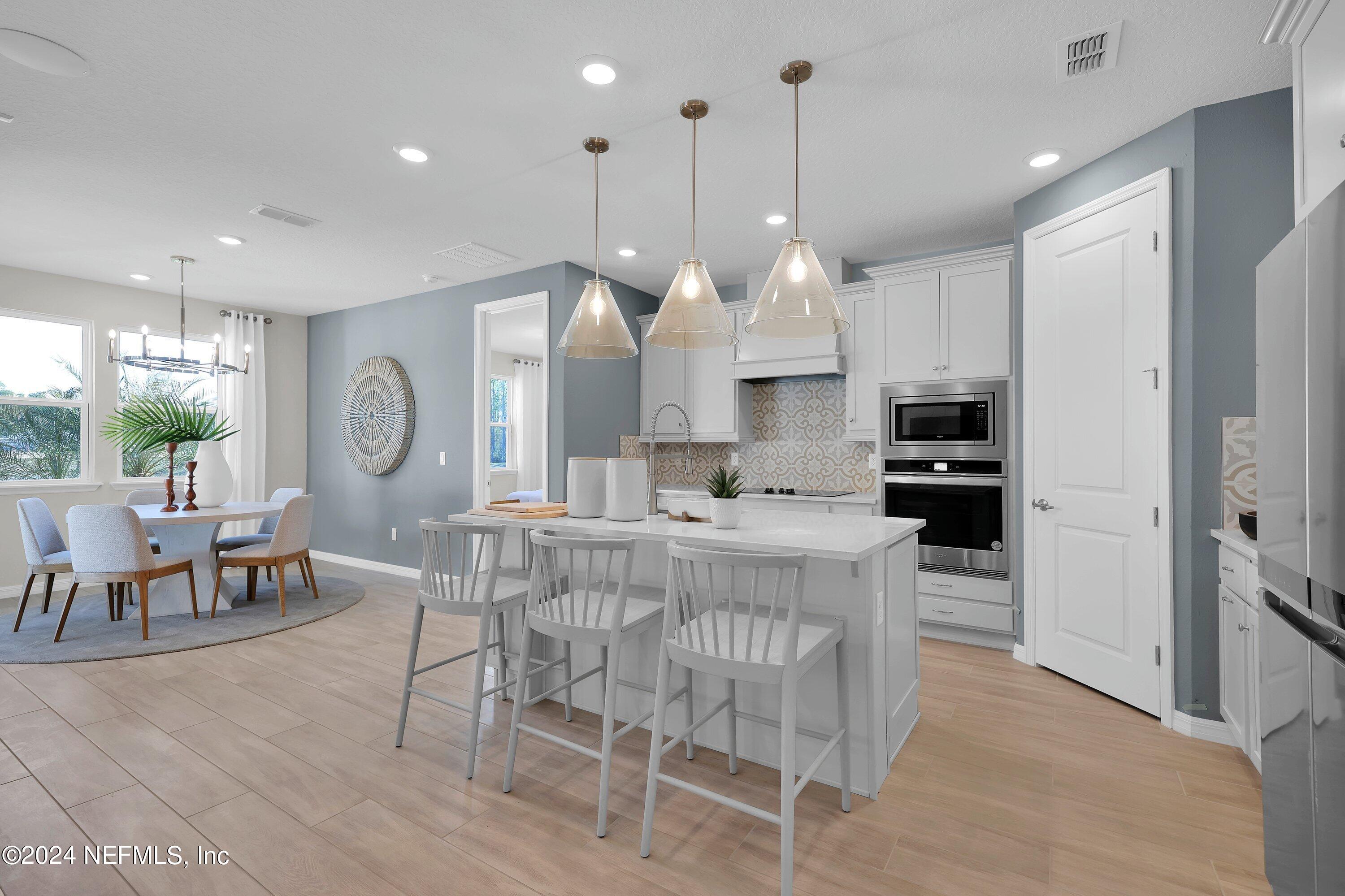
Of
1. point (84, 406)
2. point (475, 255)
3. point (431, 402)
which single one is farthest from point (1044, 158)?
point (84, 406)

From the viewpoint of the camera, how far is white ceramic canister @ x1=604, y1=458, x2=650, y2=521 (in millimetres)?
2605

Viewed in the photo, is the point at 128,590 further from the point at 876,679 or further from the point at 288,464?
the point at 876,679

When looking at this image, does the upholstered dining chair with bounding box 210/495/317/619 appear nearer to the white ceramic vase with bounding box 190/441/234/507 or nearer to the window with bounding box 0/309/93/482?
the white ceramic vase with bounding box 190/441/234/507

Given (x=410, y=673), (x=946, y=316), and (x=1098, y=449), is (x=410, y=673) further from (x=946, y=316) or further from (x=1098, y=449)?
(x=946, y=316)

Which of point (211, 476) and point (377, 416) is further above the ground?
point (377, 416)

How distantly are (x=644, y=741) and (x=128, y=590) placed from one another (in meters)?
4.23

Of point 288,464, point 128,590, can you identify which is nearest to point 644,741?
point 128,590

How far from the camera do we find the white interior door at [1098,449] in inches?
108

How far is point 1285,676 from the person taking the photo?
1.40 meters

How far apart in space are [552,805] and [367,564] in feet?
15.6

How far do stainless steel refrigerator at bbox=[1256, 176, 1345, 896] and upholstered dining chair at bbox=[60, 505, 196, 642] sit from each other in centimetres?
505

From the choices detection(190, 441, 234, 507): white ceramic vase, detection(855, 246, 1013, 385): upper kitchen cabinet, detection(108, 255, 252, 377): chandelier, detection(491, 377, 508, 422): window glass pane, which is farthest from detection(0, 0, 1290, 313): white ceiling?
detection(491, 377, 508, 422): window glass pane

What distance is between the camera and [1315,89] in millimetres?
1692

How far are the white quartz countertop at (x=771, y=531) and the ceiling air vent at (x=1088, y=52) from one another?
1.77 metres
